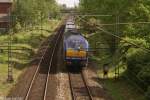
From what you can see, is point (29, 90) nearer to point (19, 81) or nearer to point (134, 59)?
point (19, 81)

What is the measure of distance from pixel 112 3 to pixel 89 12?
1961cm

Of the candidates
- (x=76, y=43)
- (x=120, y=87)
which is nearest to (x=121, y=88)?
(x=120, y=87)

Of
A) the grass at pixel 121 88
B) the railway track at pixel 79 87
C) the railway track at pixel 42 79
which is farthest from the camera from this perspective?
the railway track at pixel 42 79

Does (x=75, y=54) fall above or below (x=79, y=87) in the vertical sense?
above

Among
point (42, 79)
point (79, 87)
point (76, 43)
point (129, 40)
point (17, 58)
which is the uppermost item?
point (129, 40)

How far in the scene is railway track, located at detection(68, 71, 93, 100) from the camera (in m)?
29.6

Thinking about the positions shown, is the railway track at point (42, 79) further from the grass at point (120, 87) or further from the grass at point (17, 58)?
the grass at point (120, 87)

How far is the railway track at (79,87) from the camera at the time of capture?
1164 inches

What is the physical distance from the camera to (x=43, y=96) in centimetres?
2939

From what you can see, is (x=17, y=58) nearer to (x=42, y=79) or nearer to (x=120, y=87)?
(x=42, y=79)

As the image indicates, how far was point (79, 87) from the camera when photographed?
33.3 m

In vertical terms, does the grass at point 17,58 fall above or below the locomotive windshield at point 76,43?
below

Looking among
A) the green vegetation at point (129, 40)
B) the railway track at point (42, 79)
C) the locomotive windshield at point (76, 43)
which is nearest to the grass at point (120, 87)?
the green vegetation at point (129, 40)

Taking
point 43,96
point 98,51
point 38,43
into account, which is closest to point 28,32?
point 38,43
